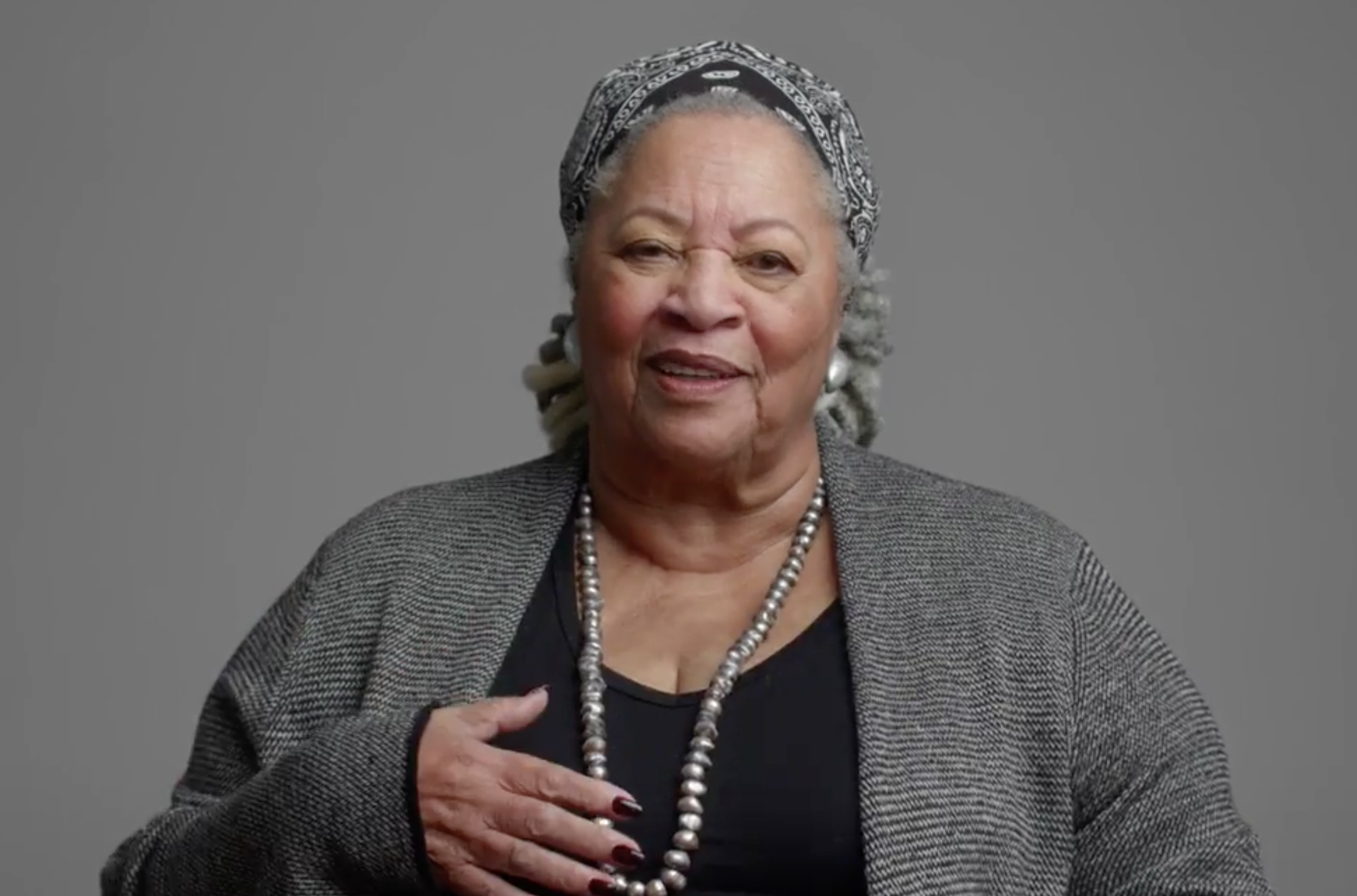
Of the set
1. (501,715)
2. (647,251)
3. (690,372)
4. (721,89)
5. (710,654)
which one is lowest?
(501,715)

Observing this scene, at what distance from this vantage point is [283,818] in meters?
2.45

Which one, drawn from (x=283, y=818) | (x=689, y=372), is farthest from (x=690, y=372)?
(x=283, y=818)

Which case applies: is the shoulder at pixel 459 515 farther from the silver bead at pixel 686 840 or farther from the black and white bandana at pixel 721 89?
the silver bead at pixel 686 840

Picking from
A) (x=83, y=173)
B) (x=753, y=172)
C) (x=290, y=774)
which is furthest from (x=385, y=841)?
(x=83, y=173)

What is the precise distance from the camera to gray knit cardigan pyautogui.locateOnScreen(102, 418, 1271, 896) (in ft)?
7.99

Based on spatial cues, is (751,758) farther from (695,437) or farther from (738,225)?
(738,225)

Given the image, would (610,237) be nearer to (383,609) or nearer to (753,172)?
(753,172)

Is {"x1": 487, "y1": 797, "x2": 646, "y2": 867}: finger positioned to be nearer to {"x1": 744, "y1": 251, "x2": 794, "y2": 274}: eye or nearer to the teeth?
the teeth

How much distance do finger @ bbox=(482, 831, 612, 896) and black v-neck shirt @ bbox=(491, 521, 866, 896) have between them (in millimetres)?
71

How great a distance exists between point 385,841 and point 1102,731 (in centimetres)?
68

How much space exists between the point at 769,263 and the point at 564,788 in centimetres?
55

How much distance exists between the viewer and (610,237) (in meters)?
2.58

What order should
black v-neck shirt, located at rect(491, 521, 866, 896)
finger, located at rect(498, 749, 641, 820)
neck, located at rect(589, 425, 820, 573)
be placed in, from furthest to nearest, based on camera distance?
neck, located at rect(589, 425, 820, 573), black v-neck shirt, located at rect(491, 521, 866, 896), finger, located at rect(498, 749, 641, 820)

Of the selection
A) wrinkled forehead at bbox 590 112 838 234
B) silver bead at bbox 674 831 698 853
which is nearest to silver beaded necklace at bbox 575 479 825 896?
silver bead at bbox 674 831 698 853
